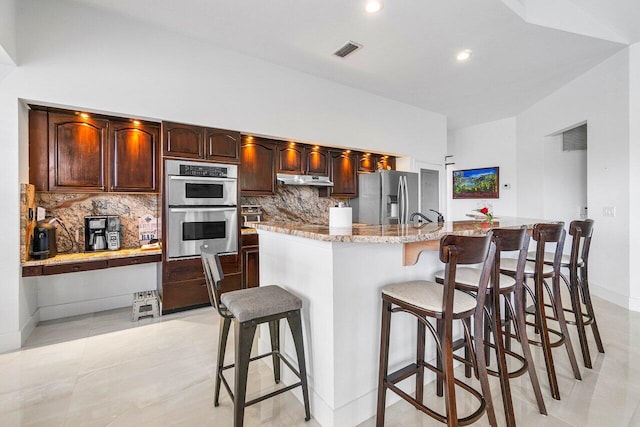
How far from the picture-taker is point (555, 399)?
6.08 ft

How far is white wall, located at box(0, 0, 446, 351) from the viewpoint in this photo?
2557mm

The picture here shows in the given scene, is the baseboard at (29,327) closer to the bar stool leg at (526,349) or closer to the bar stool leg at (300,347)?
the bar stool leg at (300,347)

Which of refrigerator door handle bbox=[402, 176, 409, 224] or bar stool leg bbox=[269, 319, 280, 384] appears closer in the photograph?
bar stool leg bbox=[269, 319, 280, 384]

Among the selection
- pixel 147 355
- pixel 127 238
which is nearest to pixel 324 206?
pixel 127 238

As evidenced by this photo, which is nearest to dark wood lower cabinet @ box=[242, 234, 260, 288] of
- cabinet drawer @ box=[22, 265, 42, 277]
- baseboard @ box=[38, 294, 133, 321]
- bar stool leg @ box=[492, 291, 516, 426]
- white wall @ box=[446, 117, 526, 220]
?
baseboard @ box=[38, 294, 133, 321]

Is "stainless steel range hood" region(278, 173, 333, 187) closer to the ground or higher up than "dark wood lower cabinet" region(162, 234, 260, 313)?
higher up

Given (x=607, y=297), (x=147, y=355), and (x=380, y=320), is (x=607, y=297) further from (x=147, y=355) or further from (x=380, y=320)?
(x=147, y=355)

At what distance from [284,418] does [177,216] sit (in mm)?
2418

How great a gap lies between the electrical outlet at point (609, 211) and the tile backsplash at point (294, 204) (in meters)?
3.72

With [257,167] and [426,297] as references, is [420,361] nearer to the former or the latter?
[426,297]

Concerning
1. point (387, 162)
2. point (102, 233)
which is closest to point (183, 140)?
point (102, 233)

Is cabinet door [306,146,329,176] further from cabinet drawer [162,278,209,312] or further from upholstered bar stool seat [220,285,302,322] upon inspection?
upholstered bar stool seat [220,285,302,322]

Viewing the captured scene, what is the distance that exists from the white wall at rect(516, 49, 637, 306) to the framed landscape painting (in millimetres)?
1723

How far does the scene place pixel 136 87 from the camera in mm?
3098
